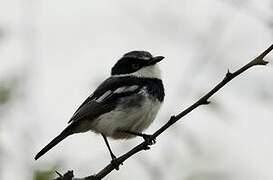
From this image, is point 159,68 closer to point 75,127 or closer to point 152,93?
point 152,93

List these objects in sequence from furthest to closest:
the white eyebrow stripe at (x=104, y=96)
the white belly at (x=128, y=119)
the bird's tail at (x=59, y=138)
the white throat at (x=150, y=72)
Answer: the white throat at (x=150, y=72) → the white eyebrow stripe at (x=104, y=96) → the white belly at (x=128, y=119) → the bird's tail at (x=59, y=138)

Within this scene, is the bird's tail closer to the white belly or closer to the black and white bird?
the black and white bird

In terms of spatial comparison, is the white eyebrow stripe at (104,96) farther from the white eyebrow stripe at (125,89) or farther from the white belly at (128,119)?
the white belly at (128,119)

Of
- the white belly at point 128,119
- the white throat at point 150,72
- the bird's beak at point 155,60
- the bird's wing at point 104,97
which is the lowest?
the white belly at point 128,119

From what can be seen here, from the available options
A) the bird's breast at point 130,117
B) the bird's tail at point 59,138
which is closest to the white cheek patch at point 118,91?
the bird's breast at point 130,117

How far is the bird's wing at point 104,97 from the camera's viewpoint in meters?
5.20

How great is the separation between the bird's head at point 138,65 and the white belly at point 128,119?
412mm

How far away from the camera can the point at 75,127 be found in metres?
5.13

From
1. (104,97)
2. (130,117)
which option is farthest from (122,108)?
(104,97)

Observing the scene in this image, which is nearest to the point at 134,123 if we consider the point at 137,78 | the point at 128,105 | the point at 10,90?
the point at 128,105

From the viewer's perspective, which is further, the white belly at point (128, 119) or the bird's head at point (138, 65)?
the bird's head at point (138, 65)

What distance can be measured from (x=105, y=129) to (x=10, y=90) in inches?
44.7

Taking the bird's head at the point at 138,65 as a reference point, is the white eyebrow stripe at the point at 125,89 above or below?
below

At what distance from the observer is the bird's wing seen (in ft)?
17.1
